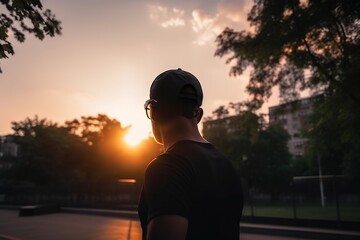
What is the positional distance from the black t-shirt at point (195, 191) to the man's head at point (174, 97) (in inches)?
5.3

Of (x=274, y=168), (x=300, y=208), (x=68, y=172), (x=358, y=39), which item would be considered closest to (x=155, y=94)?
(x=358, y=39)

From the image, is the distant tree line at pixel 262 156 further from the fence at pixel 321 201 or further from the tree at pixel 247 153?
the fence at pixel 321 201

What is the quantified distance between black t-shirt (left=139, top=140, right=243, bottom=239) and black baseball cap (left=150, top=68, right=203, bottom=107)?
193 mm

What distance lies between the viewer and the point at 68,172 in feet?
139

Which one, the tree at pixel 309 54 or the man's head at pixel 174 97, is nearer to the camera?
the man's head at pixel 174 97

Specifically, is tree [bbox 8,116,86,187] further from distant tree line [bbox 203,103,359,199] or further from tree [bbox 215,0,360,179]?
tree [bbox 215,0,360,179]

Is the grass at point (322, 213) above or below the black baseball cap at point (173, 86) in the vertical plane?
below

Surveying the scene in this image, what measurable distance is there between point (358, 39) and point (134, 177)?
106 feet

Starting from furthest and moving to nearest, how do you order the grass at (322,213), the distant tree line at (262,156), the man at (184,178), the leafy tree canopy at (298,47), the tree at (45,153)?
the distant tree line at (262,156) → the tree at (45,153) → the grass at (322,213) → the leafy tree canopy at (298,47) → the man at (184,178)

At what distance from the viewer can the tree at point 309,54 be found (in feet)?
47.2

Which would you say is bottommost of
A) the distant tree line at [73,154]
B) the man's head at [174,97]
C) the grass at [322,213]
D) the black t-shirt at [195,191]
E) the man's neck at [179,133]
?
the grass at [322,213]

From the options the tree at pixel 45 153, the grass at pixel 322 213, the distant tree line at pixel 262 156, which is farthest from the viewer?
the distant tree line at pixel 262 156

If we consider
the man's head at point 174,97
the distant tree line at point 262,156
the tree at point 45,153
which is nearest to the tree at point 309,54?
the man's head at point 174,97

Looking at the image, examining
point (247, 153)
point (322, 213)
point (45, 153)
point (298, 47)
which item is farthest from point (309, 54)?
point (247, 153)
